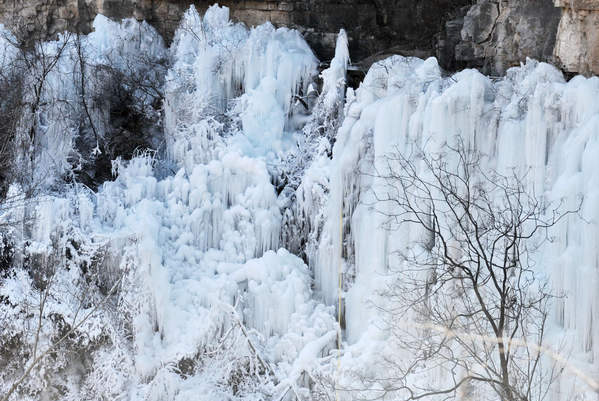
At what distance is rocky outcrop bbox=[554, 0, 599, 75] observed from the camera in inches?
472

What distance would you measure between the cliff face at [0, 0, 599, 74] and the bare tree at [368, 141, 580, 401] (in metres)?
2.27

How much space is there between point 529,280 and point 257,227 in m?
4.61

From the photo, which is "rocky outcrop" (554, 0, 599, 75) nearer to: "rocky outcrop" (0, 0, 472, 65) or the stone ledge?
the stone ledge

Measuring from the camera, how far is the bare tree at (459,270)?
10.5 m

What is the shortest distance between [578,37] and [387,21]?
5.54 m

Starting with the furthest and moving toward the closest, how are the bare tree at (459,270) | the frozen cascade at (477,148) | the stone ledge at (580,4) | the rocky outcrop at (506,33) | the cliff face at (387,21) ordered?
the cliff face at (387,21)
the rocky outcrop at (506,33)
the stone ledge at (580,4)
the frozen cascade at (477,148)
the bare tree at (459,270)

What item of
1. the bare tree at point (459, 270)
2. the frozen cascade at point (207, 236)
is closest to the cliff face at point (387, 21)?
the frozen cascade at point (207, 236)

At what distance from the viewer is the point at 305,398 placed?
13.0 metres

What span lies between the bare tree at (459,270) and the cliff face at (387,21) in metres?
2.27

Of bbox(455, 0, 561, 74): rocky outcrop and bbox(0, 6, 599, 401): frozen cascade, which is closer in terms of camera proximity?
bbox(0, 6, 599, 401): frozen cascade

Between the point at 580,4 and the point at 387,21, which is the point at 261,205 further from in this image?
the point at 580,4

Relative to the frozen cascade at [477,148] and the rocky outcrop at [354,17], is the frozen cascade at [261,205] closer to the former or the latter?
the frozen cascade at [477,148]

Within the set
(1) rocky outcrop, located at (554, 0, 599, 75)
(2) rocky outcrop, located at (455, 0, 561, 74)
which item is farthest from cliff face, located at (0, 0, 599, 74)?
(1) rocky outcrop, located at (554, 0, 599, 75)

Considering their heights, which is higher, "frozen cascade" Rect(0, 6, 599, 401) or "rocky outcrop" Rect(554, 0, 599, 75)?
"rocky outcrop" Rect(554, 0, 599, 75)
